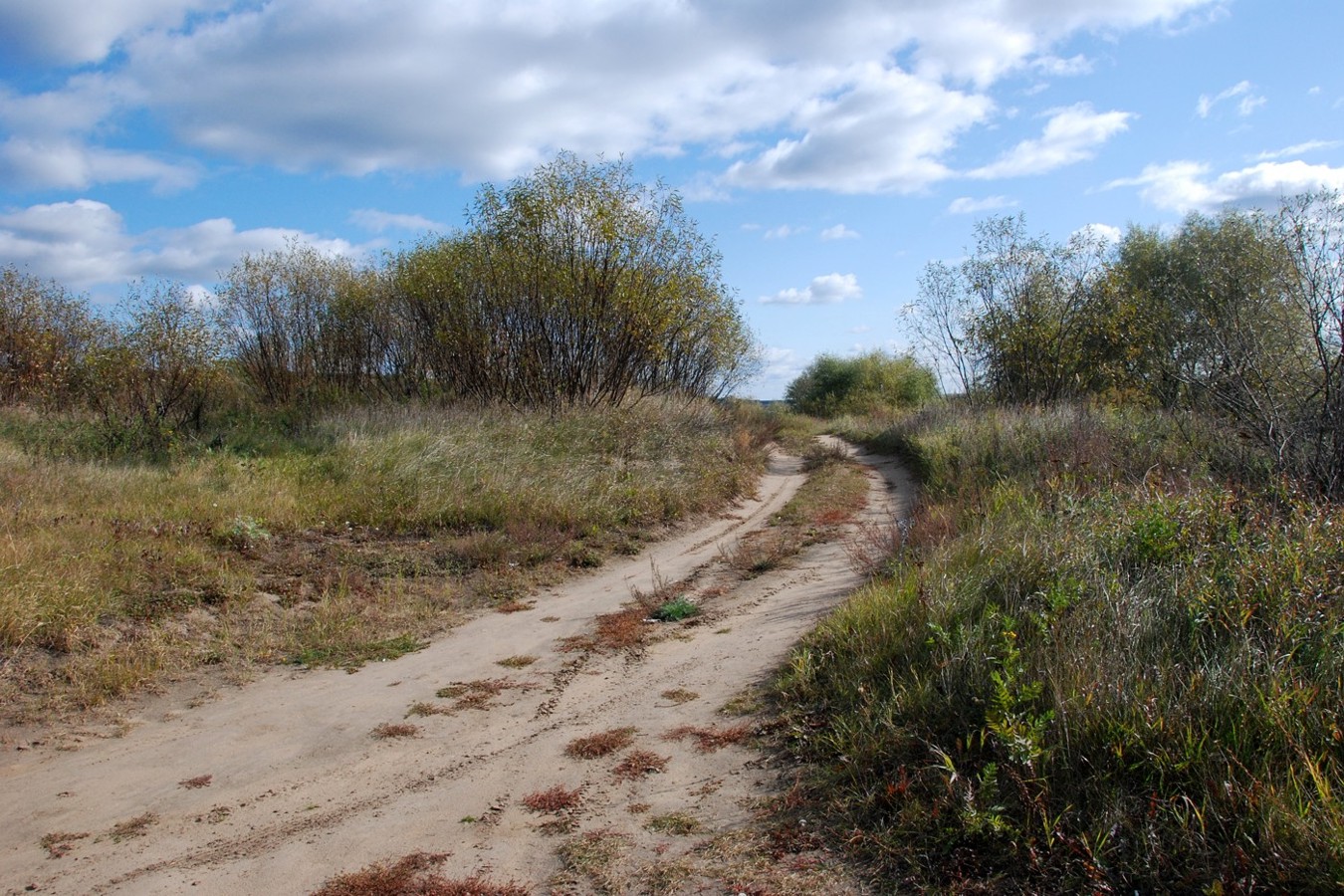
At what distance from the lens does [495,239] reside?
61.5 ft

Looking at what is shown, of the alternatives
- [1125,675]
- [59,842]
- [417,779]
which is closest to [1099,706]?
[1125,675]

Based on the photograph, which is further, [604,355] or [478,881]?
[604,355]

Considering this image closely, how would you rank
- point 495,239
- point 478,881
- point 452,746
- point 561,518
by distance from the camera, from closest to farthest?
1. point 478,881
2. point 452,746
3. point 561,518
4. point 495,239

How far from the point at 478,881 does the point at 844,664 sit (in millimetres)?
2652

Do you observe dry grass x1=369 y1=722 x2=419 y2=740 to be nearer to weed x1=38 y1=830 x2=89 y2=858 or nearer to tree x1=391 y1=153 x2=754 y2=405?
weed x1=38 y1=830 x2=89 y2=858

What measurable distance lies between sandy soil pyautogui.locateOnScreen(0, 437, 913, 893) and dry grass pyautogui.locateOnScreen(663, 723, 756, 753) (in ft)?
0.14

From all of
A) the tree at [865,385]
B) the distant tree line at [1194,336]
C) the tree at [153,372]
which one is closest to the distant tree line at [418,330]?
the tree at [153,372]

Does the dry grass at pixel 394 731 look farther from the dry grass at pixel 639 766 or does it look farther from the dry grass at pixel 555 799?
the dry grass at pixel 639 766

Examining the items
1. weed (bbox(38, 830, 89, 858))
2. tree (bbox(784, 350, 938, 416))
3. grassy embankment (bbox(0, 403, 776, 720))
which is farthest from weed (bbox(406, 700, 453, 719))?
tree (bbox(784, 350, 938, 416))

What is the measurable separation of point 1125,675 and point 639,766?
2.57 meters

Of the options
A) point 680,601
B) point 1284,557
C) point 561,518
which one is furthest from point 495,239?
point 1284,557

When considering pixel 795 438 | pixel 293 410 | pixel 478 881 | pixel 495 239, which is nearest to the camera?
pixel 478 881

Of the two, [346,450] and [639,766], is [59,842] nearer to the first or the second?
[639,766]

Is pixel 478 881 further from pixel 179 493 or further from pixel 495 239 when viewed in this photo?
pixel 495 239
